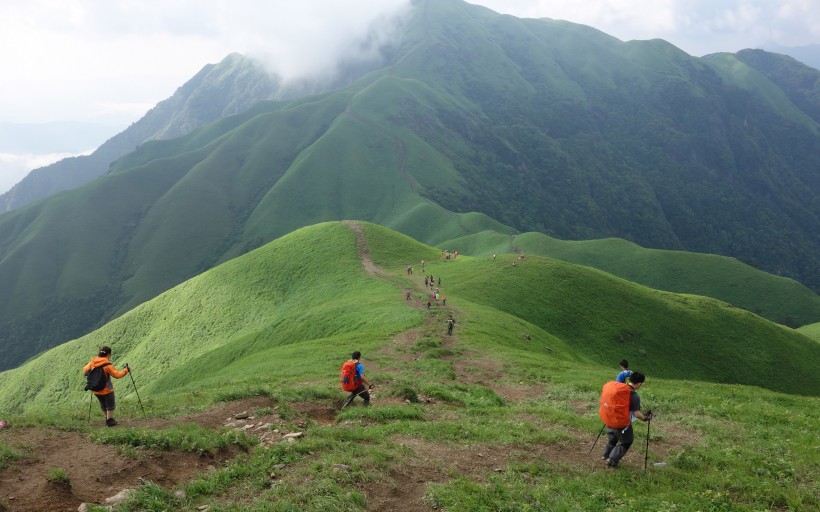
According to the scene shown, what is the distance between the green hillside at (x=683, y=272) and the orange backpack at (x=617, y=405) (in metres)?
108

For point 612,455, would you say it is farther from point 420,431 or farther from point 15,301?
point 15,301

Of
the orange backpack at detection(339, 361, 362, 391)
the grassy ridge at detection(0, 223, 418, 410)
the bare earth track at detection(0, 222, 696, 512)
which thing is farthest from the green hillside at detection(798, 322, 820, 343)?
the orange backpack at detection(339, 361, 362, 391)

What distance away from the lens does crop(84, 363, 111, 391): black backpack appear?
57.6 feet

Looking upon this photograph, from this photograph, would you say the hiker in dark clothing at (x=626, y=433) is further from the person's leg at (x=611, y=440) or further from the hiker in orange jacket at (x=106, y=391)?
the hiker in orange jacket at (x=106, y=391)

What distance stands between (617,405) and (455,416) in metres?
8.16

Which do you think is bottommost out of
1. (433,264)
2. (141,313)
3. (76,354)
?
(76,354)

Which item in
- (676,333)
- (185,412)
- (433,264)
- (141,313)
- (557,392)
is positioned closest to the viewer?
(185,412)

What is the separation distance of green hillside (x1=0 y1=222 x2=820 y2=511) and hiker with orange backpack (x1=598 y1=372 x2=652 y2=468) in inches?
44.8

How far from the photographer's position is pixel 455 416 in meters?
20.8

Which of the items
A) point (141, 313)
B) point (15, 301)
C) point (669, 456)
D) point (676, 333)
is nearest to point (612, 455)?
point (669, 456)

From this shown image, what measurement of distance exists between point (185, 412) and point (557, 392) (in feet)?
64.5

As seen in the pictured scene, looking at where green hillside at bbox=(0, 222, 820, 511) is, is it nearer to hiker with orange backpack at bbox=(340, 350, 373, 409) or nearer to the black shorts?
the black shorts

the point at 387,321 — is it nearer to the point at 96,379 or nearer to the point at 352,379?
the point at 352,379

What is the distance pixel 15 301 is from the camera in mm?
195500
